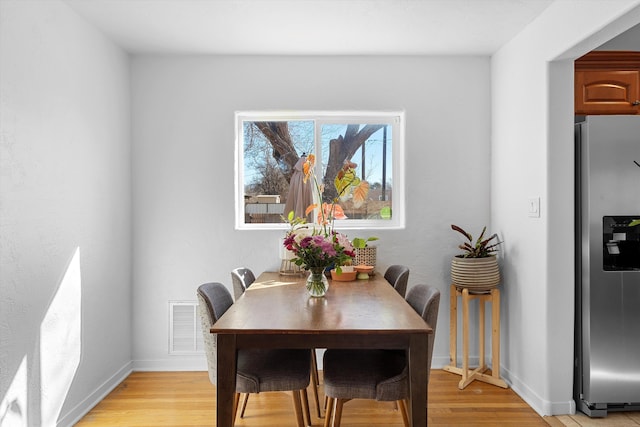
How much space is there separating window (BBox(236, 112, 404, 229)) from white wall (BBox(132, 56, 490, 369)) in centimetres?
13

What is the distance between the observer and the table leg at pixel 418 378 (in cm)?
186

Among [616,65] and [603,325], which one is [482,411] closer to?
[603,325]

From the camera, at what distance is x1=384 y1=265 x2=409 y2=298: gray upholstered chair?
2.96m

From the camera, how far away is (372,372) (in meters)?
2.17

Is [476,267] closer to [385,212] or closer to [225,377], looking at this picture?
[385,212]

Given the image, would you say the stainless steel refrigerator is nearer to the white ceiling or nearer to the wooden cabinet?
the wooden cabinet

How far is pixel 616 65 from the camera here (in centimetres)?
299

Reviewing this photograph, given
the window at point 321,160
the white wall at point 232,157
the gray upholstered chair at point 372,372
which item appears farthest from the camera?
the window at point 321,160

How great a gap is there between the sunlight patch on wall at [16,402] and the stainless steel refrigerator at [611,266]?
10.1 ft

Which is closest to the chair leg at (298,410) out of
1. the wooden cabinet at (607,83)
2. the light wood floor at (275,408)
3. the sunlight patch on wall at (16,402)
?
the light wood floor at (275,408)

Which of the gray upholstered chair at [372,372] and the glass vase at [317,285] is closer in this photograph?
the gray upholstered chair at [372,372]

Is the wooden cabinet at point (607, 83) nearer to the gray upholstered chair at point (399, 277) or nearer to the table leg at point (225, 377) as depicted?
the gray upholstered chair at point (399, 277)

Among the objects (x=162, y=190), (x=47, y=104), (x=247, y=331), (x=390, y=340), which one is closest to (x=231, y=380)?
(x=247, y=331)

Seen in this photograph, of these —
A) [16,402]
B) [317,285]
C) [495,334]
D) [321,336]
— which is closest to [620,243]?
[495,334]
